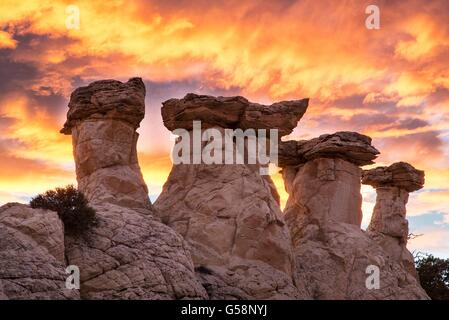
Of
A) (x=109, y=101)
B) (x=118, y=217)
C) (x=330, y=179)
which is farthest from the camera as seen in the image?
(x=330, y=179)

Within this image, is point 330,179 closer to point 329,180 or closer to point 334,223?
point 329,180

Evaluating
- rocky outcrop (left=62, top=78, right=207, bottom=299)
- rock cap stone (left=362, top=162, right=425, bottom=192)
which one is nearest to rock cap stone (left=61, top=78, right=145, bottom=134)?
rocky outcrop (left=62, top=78, right=207, bottom=299)

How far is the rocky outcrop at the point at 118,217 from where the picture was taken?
1755 cm

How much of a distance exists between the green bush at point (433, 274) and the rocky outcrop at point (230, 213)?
23.8 metres

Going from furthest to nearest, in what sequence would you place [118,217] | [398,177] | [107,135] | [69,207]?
[398,177] < [107,135] < [118,217] < [69,207]

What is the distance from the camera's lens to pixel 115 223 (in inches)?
766

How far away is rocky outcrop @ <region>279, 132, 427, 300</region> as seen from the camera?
90.6 ft

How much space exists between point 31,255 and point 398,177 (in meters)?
27.8

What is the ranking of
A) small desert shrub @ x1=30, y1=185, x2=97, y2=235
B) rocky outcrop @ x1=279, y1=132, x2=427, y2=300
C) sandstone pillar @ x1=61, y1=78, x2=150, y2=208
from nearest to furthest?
1. small desert shrub @ x1=30, y1=185, x2=97, y2=235
2. sandstone pillar @ x1=61, y1=78, x2=150, y2=208
3. rocky outcrop @ x1=279, y1=132, x2=427, y2=300

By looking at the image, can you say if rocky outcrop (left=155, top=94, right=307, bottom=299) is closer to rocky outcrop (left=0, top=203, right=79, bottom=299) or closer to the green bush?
rocky outcrop (left=0, top=203, right=79, bottom=299)

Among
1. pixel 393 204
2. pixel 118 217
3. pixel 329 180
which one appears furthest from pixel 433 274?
pixel 118 217

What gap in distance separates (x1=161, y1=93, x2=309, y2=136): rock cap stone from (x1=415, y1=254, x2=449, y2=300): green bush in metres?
23.3

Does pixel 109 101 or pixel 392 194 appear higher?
pixel 109 101

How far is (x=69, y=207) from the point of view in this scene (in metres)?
18.6
